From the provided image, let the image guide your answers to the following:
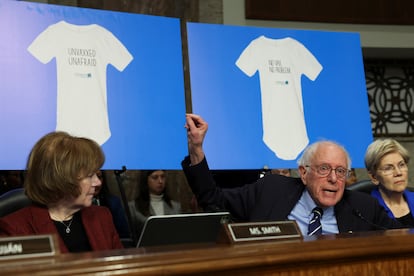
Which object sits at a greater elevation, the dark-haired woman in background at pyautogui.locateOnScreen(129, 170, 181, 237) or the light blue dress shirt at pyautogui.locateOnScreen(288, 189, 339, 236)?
the light blue dress shirt at pyautogui.locateOnScreen(288, 189, 339, 236)

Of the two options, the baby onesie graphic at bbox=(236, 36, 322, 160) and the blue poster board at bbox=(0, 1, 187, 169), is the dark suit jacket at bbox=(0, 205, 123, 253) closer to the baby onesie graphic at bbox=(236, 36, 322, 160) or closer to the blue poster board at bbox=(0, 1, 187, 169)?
the blue poster board at bbox=(0, 1, 187, 169)

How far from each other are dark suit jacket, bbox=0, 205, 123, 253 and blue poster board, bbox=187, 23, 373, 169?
935 mm

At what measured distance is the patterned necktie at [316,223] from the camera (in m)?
2.60

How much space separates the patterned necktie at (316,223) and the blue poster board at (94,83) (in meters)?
0.70

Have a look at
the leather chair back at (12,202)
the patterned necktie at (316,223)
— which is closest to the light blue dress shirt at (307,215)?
the patterned necktie at (316,223)

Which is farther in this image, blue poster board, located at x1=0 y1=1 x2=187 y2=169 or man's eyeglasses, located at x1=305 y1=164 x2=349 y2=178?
blue poster board, located at x1=0 y1=1 x2=187 y2=169

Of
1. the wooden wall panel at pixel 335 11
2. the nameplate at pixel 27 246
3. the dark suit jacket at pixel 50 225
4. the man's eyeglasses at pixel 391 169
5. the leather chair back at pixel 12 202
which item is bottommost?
the man's eyeglasses at pixel 391 169

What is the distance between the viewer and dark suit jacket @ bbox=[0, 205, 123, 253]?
206 centimetres

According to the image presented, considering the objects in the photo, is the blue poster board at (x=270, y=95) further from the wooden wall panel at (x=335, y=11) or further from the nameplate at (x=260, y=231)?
the wooden wall panel at (x=335, y=11)

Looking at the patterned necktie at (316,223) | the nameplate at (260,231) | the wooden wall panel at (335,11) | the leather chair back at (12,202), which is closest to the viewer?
the nameplate at (260,231)

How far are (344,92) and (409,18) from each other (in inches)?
122

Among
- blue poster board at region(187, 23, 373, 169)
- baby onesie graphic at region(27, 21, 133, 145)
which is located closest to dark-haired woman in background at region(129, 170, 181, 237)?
blue poster board at region(187, 23, 373, 169)

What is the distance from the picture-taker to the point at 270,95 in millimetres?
3367

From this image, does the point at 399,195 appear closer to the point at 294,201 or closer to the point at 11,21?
the point at 294,201
